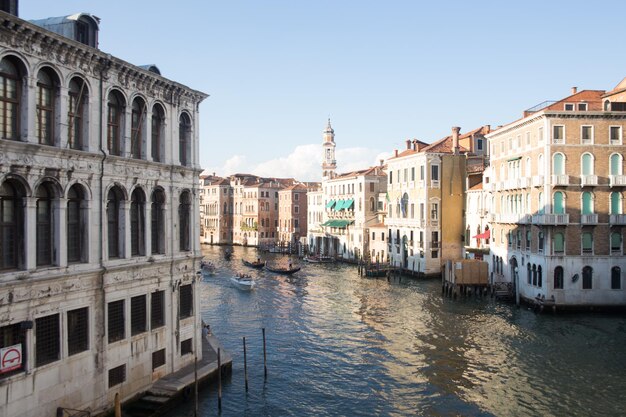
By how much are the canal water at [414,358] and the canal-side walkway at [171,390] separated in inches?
17.0

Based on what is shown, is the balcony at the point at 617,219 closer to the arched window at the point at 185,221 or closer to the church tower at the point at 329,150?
the arched window at the point at 185,221

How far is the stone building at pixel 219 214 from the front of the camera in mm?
98688

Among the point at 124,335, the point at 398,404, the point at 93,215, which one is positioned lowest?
the point at 398,404

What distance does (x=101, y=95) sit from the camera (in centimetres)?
1577

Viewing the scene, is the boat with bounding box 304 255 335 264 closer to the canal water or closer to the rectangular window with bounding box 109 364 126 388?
the canal water

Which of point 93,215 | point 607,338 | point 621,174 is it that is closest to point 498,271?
point 621,174

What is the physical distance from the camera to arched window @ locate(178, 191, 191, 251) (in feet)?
64.2

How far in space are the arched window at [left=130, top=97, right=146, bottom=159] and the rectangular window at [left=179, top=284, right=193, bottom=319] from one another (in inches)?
187

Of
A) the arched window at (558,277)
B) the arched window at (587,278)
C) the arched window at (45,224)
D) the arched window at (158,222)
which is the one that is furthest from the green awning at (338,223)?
the arched window at (45,224)

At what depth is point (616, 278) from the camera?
3200cm

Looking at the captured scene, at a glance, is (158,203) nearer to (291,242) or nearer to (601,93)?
(601,93)

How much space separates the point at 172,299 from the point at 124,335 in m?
2.41

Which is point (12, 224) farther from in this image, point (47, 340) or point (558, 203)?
point (558, 203)

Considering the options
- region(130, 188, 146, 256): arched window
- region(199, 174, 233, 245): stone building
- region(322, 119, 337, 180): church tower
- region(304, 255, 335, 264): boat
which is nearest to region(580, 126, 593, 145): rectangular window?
region(130, 188, 146, 256): arched window
